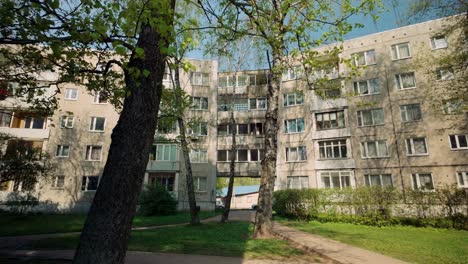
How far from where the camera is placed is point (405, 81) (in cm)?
2841

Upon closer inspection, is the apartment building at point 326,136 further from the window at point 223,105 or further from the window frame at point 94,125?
the window at point 223,105

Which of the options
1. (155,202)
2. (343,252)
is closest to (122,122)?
(343,252)

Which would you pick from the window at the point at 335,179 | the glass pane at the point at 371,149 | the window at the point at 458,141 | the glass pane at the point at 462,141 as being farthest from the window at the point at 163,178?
the glass pane at the point at 462,141

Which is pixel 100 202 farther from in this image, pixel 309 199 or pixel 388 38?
pixel 388 38

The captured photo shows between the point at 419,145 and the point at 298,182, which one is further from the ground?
the point at 419,145

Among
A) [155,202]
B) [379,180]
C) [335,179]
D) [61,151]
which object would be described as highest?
[61,151]

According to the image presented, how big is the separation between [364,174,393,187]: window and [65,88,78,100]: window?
34821 mm

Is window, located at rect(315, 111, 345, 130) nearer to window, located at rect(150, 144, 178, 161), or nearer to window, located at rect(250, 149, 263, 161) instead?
window, located at rect(250, 149, 263, 161)

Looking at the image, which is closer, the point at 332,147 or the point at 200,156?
the point at 332,147

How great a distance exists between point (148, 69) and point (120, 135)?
110 centimetres

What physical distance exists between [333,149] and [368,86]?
822 centimetres

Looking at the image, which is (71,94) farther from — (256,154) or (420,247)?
(420,247)

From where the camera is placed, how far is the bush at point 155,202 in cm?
2344

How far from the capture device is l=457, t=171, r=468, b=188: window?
23.7 m
